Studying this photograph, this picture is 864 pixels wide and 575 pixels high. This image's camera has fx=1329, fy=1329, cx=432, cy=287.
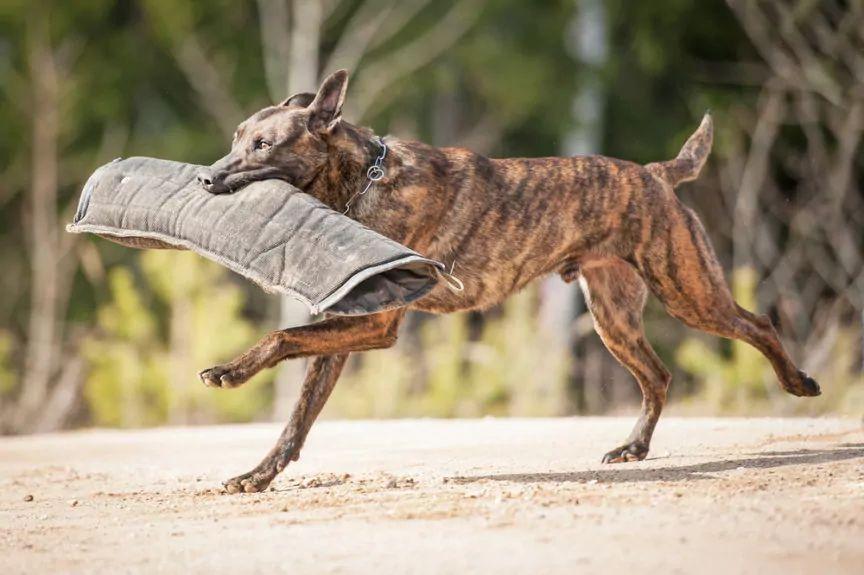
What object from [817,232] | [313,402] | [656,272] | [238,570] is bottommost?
[238,570]

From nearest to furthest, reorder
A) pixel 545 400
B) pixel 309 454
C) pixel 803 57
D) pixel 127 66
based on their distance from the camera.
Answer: pixel 309 454, pixel 545 400, pixel 803 57, pixel 127 66

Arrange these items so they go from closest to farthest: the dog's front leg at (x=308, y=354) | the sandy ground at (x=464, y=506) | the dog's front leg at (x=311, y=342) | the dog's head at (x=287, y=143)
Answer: the sandy ground at (x=464, y=506), the dog's front leg at (x=311, y=342), the dog's front leg at (x=308, y=354), the dog's head at (x=287, y=143)

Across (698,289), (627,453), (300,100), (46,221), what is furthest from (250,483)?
(46,221)

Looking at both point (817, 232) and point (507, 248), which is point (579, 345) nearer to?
point (817, 232)

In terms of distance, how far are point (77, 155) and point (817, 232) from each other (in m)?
8.68

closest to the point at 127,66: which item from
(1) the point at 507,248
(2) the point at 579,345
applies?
(2) the point at 579,345

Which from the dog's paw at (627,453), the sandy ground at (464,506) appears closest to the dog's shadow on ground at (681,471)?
the sandy ground at (464,506)

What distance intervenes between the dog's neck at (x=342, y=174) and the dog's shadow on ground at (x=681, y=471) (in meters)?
1.41

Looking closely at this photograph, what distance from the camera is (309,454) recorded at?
775 cm

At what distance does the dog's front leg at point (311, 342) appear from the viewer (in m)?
5.44

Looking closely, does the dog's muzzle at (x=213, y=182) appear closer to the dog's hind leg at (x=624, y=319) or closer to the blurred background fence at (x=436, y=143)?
the dog's hind leg at (x=624, y=319)

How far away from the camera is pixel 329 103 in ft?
20.0

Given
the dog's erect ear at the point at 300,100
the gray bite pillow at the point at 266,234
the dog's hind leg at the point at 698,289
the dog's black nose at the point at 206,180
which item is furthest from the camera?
the dog's hind leg at the point at 698,289

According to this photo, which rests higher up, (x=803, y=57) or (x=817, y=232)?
(x=803, y=57)
